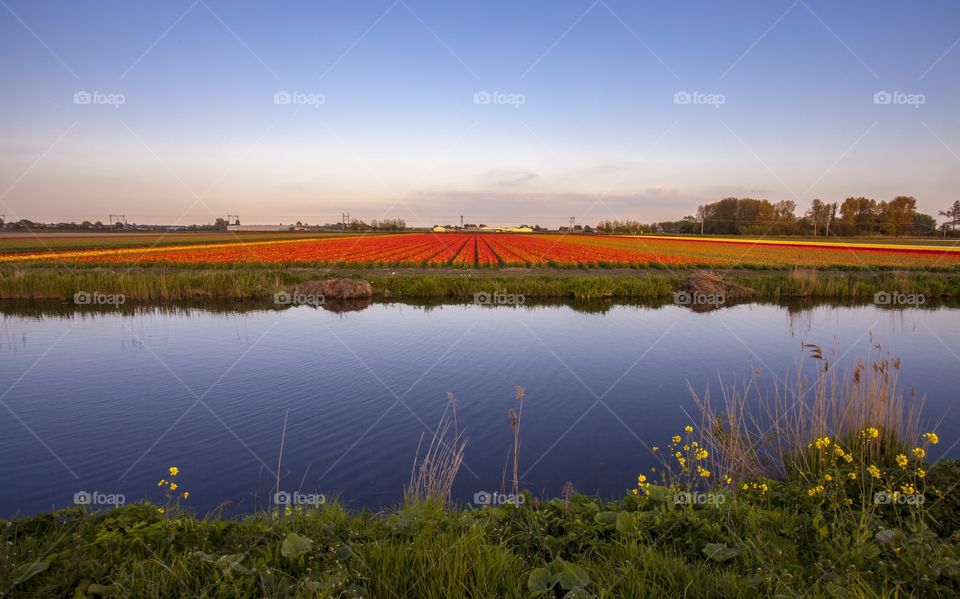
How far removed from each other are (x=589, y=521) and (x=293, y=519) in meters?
2.20

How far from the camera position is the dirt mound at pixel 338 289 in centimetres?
1988

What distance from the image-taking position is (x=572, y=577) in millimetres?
2816

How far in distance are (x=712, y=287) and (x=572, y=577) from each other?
67.2ft

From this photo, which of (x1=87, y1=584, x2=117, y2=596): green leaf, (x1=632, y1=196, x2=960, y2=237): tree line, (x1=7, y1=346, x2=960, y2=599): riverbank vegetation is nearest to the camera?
(x1=87, y1=584, x2=117, y2=596): green leaf

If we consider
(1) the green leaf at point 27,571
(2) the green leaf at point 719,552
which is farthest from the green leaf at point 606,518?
(1) the green leaf at point 27,571

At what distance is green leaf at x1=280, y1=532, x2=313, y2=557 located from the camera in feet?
9.89

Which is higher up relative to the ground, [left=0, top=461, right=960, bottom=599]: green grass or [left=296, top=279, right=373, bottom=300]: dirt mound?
[left=296, top=279, right=373, bottom=300]: dirt mound

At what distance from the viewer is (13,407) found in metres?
8.07

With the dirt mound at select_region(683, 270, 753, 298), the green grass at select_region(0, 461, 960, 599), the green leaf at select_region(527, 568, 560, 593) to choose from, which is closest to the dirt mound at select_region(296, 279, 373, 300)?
the dirt mound at select_region(683, 270, 753, 298)

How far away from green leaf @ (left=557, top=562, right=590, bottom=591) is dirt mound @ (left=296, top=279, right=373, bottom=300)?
1793cm

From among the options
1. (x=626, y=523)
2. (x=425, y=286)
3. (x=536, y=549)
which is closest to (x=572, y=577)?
(x=536, y=549)

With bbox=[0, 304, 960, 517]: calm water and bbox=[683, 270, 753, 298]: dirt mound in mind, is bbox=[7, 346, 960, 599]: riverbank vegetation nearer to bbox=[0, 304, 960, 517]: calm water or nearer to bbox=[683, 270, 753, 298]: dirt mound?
bbox=[0, 304, 960, 517]: calm water

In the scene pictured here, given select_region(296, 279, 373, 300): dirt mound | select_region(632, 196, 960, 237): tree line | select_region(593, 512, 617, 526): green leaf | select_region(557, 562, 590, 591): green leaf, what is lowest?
select_region(593, 512, 617, 526): green leaf

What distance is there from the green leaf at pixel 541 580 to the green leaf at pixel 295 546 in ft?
4.35
